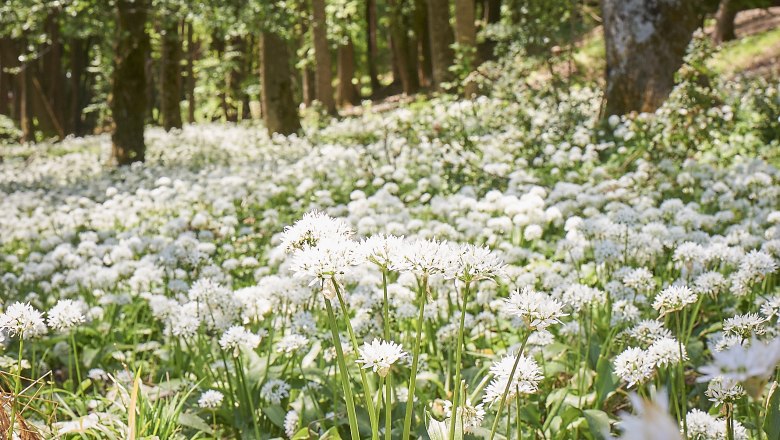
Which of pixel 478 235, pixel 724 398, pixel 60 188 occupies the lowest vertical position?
pixel 60 188

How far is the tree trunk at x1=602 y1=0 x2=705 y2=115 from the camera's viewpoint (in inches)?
306

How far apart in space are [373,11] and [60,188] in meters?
19.1

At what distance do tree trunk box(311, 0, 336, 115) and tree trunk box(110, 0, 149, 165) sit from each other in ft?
16.7

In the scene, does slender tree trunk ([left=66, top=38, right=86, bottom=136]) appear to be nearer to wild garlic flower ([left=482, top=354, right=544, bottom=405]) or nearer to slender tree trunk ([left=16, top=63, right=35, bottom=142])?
slender tree trunk ([left=16, top=63, right=35, bottom=142])

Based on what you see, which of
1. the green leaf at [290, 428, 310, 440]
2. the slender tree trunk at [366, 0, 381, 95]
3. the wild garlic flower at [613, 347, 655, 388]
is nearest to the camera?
the wild garlic flower at [613, 347, 655, 388]

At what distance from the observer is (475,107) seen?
414 inches

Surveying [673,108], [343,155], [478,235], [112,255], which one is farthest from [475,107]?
[112,255]

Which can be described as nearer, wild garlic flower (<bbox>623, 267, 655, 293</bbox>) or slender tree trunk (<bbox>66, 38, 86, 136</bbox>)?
wild garlic flower (<bbox>623, 267, 655, 293</bbox>)

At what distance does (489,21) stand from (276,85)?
17.0m

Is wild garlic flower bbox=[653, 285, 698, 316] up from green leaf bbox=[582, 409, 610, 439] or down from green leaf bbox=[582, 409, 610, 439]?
up

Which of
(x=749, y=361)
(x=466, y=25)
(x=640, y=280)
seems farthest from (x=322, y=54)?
(x=749, y=361)

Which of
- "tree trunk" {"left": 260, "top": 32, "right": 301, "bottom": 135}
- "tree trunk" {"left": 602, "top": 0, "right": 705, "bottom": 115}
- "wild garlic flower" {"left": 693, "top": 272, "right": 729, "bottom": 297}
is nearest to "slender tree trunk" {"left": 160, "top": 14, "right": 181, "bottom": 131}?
"tree trunk" {"left": 260, "top": 32, "right": 301, "bottom": 135}

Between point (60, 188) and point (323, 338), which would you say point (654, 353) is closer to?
point (323, 338)

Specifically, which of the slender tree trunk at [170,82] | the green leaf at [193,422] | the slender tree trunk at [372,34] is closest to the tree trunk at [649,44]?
the green leaf at [193,422]
